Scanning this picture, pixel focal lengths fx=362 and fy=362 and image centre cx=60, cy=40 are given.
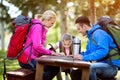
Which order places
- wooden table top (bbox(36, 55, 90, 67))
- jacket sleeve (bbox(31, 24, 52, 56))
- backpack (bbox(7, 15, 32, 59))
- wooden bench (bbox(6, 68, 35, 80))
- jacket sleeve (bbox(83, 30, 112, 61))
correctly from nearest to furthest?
wooden table top (bbox(36, 55, 90, 67))
jacket sleeve (bbox(83, 30, 112, 61))
wooden bench (bbox(6, 68, 35, 80))
jacket sleeve (bbox(31, 24, 52, 56))
backpack (bbox(7, 15, 32, 59))

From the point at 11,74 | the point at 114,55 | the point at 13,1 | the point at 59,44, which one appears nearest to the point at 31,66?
the point at 11,74

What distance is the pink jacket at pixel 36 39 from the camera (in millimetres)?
5848

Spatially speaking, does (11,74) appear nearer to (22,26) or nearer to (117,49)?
(22,26)

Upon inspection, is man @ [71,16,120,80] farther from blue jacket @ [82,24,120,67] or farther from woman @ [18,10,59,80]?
woman @ [18,10,59,80]

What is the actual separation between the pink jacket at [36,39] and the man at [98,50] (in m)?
0.63

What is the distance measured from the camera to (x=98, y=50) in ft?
17.9

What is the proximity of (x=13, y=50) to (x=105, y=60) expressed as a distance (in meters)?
1.57

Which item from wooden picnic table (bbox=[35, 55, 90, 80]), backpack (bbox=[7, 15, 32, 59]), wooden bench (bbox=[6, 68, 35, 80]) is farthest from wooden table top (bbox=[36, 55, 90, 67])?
backpack (bbox=[7, 15, 32, 59])

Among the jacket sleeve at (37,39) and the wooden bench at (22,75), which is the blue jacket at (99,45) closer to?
the jacket sleeve at (37,39)

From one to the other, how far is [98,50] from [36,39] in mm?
1045

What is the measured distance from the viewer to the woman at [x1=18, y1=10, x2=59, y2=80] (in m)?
5.87

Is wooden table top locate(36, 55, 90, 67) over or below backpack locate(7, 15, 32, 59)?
below

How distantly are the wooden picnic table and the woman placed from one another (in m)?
0.21

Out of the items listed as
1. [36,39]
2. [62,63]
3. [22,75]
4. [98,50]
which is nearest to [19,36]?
[36,39]
